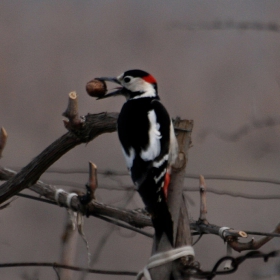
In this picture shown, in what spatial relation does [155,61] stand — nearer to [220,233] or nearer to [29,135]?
[29,135]

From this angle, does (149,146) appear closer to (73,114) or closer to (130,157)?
(130,157)

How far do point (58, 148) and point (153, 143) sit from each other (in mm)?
359

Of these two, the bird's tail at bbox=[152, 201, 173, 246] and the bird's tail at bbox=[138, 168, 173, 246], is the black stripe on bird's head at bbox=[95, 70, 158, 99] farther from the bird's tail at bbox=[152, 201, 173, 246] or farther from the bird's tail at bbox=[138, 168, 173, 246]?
the bird's tail at bbox=[152, 201, 173, 246]

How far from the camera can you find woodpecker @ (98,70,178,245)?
2414 millimetres

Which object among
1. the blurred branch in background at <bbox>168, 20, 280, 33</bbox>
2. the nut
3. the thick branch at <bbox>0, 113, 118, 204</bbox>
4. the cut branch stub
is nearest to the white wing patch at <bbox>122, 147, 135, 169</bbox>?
the thick branch at <bbox>0, 113, 118, 204</bbox>

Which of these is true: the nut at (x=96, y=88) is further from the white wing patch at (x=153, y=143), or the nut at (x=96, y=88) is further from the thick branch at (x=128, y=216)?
the thick branch at (x=128, y=216)

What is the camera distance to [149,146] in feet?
8.98

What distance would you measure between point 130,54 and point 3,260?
341cm

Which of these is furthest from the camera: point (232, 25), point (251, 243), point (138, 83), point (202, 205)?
point (232, 25)

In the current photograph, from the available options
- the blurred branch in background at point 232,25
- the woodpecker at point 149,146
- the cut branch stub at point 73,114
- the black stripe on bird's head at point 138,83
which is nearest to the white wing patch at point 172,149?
the woodpecker at point 149,146

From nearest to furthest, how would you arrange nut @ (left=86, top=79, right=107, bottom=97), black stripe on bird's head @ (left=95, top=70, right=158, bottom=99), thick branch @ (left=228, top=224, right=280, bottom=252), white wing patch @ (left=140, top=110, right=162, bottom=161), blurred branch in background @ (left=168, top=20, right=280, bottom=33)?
thick branch @ (left=228, top=224, right=280, bottom=252)
white wing patch @ (left=140, top=110, right=162, bottom=161)
nut @ (left=86, top=79, right=107, bottom=97)
black stripe on bird's head @ (left=95, top=70, right=158, bottom=99)
blurred branch in background @ (left=168, top=20, right=280, bottom=33)

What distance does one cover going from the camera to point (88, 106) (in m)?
7.23

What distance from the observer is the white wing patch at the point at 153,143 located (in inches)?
106

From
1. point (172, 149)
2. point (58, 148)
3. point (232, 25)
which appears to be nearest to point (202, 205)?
point (172, 149)
